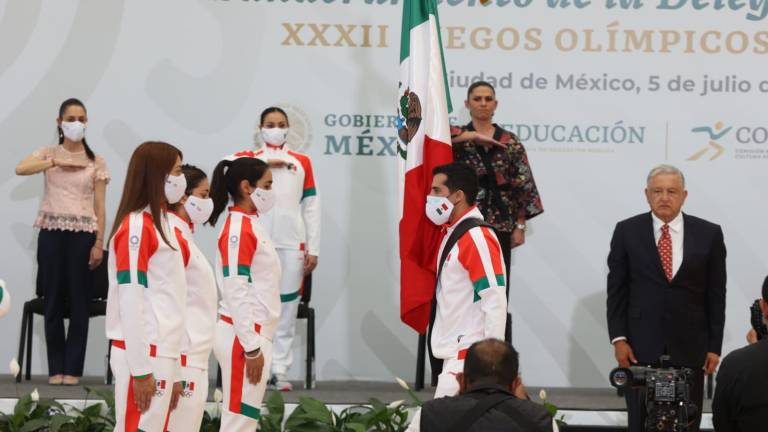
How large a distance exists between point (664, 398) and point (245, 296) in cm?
165

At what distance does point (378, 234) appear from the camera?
755cm

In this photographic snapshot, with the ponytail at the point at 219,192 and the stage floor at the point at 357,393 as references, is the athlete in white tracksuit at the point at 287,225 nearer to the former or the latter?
the stage floor at the point at 357,393

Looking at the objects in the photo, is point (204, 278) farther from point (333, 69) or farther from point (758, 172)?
point (758, 172)

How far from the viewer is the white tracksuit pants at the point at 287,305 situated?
684 cm

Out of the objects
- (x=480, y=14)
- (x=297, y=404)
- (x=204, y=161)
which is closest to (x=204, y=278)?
(x=297, y=404)

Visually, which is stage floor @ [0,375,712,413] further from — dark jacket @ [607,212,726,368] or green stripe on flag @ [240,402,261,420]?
green stripe on flag @ [240,402,261,420]

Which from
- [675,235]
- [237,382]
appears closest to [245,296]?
[237,382]

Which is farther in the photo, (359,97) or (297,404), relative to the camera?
(359,97)

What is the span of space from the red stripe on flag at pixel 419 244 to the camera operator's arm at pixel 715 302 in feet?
3.94

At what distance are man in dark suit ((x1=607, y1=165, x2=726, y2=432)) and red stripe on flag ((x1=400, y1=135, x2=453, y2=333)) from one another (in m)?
0.82

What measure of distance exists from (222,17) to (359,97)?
93cm

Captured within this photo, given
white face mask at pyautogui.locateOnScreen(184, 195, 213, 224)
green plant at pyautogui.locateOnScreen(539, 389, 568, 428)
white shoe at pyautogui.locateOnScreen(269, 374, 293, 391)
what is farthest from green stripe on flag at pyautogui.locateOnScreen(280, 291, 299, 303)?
white face mask at pyautogui.locateOnScreen(184, 195, 213, 224)

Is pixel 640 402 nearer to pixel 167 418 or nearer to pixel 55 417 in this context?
pixel 167 418

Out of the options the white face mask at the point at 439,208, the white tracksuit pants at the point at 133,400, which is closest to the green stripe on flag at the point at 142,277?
the white tracksuit pants at the point at 133,400
